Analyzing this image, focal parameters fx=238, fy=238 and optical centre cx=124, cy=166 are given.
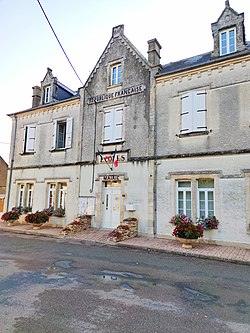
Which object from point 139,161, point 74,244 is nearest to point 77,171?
point 139,161

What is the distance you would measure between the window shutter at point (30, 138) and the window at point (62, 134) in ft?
5.77

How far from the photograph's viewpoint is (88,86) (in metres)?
13.1

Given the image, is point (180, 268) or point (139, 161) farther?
point (139, 161)

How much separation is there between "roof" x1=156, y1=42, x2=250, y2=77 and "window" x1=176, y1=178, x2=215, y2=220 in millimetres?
4706

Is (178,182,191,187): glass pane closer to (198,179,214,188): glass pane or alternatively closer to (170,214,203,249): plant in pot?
(198,179,214,188): glass pane

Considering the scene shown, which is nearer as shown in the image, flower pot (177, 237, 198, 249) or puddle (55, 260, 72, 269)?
puddle (55, 260, 72, 269)

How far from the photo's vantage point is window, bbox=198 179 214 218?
357 inches

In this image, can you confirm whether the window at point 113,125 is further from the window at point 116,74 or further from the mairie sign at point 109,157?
the window at point 116,74

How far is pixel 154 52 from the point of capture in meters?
11.3

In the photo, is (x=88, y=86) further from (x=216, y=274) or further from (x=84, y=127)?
(x=216, y=274)

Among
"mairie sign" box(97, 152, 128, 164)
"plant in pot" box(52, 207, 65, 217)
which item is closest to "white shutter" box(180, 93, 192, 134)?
"mairie sign" box(97, 152, 128, 164)

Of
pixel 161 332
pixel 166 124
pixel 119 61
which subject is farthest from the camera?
pixel 119 61

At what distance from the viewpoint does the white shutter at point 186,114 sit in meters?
9.79

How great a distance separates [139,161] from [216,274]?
603cm
